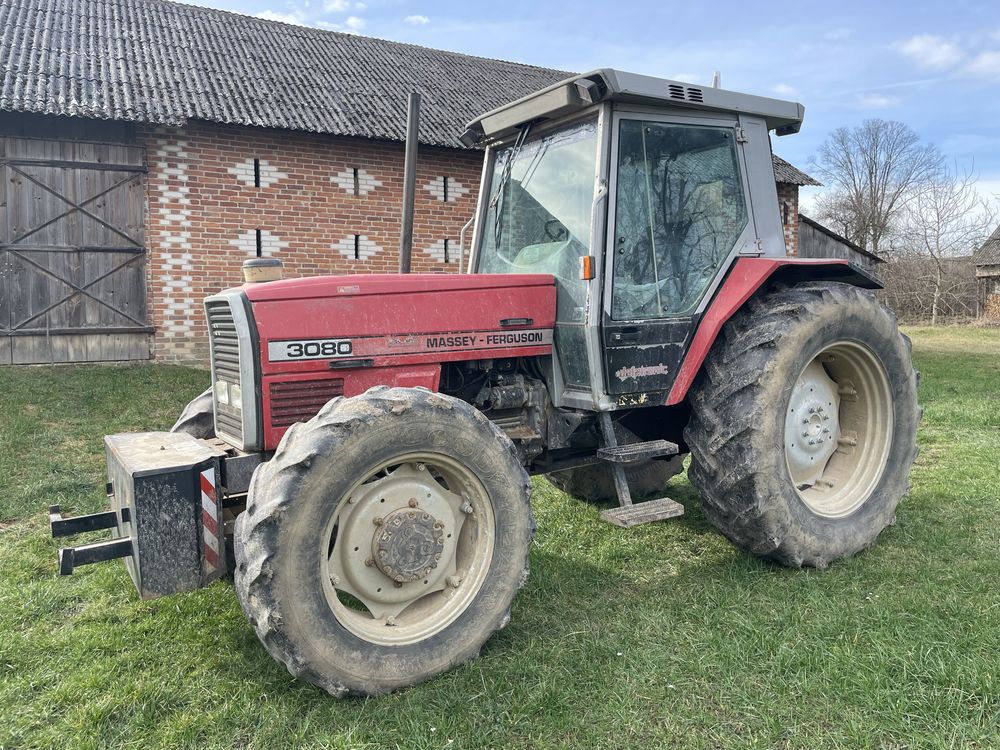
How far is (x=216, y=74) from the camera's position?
12062 millimetres

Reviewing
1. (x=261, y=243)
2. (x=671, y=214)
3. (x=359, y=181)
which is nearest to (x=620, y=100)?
(x=671, y=214)

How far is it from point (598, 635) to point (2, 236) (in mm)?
10404

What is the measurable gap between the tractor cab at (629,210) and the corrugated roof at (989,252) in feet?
104

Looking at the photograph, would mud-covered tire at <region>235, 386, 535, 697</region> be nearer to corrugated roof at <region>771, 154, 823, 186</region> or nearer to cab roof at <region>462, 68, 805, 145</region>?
cab roof at <region>462, 68, 805, 145</region>

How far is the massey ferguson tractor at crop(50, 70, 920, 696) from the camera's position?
287 centimetres

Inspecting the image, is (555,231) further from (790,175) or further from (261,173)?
(790,175)

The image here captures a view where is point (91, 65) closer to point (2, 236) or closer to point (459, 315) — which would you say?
point (2, 236)

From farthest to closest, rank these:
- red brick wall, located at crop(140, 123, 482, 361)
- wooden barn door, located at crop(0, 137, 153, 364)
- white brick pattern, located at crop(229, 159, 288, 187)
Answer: white brick pattern, located at crop(229, 159, 288, 187) → red brick wall, located at crop(140, 123, 482, 361) → wooden barn door, located at crop(0, 137, 153, 364)

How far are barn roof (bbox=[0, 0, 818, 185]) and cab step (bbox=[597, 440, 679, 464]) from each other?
8.66 metres

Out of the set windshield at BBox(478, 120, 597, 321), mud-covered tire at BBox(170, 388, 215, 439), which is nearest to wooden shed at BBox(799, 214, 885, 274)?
windshield at BBox(478, 120, 597, 321)

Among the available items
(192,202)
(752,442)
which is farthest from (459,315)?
(192,202)

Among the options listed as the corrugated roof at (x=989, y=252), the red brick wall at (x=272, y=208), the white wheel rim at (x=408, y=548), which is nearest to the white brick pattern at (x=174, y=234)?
the red brick wall at (x=272, y=208)

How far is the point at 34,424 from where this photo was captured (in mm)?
7906

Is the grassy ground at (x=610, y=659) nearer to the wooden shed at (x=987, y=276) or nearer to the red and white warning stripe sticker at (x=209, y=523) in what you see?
the red and white warning stripe sticker at (x=209, y=523)
